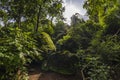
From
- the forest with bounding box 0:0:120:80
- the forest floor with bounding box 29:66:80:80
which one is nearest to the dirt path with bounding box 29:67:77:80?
the forest floor with bounding box 29:66:80:80

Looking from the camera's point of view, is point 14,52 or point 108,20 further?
point 108,20

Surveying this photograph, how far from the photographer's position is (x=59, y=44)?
15055 millimetres

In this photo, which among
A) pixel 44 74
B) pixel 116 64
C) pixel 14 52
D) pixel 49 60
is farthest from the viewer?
pixel 49 60

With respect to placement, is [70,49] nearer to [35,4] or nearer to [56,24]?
[35,4]

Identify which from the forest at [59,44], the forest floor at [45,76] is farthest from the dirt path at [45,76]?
the forest at [59,44]

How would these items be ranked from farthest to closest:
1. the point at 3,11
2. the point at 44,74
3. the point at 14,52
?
the point at 3,11, the point at 44,74, the point at 14,52

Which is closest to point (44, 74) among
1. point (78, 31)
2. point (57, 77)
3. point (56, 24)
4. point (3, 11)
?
point (57, 77)

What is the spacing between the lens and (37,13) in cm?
1566

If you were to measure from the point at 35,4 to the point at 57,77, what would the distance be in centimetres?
549

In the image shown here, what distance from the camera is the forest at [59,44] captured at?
696 cm

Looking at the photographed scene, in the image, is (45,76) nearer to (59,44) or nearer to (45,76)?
(45,76)

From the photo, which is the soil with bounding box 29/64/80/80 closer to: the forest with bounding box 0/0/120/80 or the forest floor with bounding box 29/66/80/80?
the forest floor with bounding box 29/66/80/80

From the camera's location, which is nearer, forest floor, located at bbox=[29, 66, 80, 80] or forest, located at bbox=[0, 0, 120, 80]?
forest, located at bbox=[0, 0, 120, 80]

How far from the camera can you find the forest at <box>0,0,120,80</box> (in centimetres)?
696
